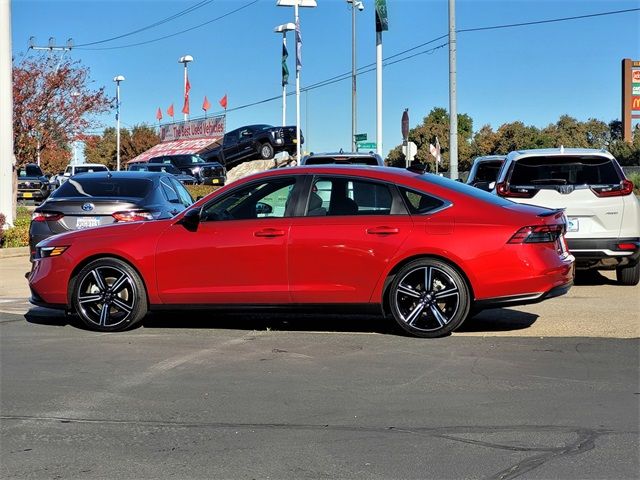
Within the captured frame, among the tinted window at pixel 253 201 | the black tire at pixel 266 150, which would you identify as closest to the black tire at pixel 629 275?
the tinted window at pixel 253 201

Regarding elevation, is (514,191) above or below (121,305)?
above

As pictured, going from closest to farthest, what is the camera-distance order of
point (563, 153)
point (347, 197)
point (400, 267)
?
1. point (400, 267)
2. point (347, 197)
3. point (563, 153)

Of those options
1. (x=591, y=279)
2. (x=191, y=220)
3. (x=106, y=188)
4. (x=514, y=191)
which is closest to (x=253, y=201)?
(x=191, y=220)

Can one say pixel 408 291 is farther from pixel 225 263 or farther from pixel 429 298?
pixel 225 263

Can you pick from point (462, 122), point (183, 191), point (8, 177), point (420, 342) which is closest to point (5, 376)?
point (420, 342)

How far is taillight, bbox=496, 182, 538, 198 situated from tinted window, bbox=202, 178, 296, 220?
371cm

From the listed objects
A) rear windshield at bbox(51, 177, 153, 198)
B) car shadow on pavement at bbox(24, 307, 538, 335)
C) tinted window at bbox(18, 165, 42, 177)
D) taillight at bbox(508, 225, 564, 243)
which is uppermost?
tinted window at bbox(18, 165, 42, 177)

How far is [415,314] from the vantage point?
7.45m

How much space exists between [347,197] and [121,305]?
7.97ft

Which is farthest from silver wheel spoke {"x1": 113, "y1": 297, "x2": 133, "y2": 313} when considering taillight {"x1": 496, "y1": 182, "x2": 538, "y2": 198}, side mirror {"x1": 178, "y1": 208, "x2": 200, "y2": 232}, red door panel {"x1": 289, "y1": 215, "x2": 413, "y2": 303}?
taillight {"x1": 496, "y1": 182, "x2": 538, "y2": 198}

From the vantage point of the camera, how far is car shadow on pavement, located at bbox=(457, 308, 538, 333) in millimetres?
8095

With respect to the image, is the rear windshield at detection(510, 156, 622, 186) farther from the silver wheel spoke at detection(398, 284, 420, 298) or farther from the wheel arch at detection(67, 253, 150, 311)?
the wheel arch at detection(67, 253, 150, 311)

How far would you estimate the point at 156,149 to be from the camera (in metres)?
62.2

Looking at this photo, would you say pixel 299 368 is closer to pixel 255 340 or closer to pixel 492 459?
pixel 255 340
